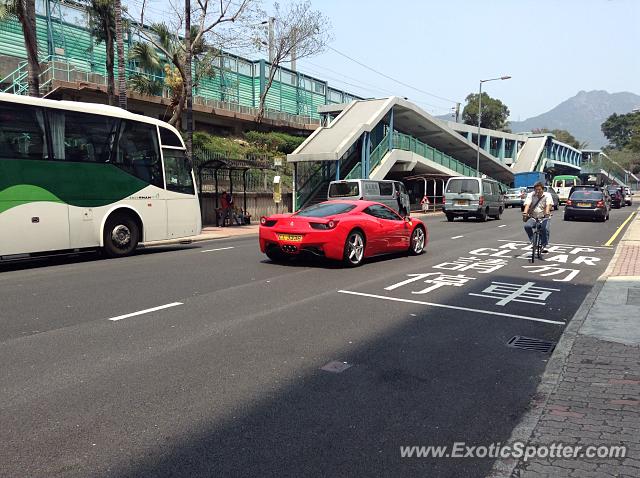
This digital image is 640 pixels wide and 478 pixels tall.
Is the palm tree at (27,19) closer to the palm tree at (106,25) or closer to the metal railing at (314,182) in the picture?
the palm tree at (106,25)

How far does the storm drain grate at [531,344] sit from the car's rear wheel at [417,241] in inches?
263

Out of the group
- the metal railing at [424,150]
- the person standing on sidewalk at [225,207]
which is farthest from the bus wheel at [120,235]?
the metal railing at [424,150]

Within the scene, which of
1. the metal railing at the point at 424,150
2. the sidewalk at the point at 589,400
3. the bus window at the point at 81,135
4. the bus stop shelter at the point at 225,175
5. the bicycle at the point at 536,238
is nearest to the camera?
the sidewalk at the point at 589,400

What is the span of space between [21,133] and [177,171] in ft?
14.0

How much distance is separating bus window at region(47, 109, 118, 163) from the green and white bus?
22 mm

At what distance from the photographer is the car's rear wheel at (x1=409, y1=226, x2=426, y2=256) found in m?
12.7

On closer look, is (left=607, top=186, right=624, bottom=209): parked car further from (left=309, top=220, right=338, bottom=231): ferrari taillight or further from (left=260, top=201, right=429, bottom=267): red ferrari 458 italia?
(left=309, top=220, right=338, bottom=231): ferrari taillight

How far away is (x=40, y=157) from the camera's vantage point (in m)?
11.4

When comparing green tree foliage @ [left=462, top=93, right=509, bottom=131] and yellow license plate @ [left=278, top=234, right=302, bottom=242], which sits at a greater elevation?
green tree foliage @ [left=462, top=93, right=509, bottom=131]

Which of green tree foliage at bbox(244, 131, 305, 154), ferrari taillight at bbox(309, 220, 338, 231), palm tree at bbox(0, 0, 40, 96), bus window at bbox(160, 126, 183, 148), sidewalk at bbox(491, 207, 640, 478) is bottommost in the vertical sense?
sidewalk at bbox(491, 207, 640, 478)

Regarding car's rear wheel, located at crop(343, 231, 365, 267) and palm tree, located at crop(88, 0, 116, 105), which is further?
palm tree, located at crop(88, 0, 116, 105)

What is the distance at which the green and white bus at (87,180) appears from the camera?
1098cm

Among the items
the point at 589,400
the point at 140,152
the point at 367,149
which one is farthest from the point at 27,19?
the point at 589,400

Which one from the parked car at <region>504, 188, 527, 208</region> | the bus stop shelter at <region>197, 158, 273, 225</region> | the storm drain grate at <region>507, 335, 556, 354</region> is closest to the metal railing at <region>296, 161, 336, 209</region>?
the bus stop shelter at <region>197, 158, 273, 225</region>
